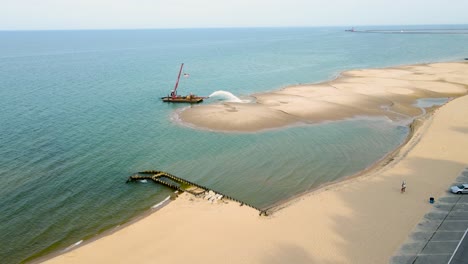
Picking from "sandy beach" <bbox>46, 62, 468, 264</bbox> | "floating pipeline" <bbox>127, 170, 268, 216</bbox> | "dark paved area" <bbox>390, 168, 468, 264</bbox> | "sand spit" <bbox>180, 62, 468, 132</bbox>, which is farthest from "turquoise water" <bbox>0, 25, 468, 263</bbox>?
"dark paved area" <bbox>390, 168, 468, 264</bbox>

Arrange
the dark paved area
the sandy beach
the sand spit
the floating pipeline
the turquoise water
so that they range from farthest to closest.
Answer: the sand spit, the floating pipeline, the turquoise water, the sandy beach, the dark paved area

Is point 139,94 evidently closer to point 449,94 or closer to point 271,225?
point 271,225

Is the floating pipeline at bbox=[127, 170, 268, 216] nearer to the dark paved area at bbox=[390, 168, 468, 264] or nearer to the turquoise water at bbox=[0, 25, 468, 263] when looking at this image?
the turquoise water at bbox=[0, 25, 468, 263]

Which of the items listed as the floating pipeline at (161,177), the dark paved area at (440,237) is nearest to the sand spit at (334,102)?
the floating pipeline at (161,177)

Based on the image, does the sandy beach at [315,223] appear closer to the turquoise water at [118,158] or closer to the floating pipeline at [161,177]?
the floating pipeline at [161,177]

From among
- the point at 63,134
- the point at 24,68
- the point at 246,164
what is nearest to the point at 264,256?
the point at 246,164

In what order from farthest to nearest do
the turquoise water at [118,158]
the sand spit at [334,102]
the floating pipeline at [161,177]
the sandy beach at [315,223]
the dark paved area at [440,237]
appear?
Answer: the sand spit at [334,102] → the floating pipeline at [161,177] → the turquoise water at [118,158] → the sandy beach at [315,223] → the dark paved area at [440,237]
